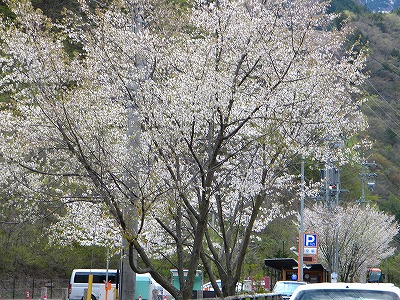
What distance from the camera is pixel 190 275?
14.1 m

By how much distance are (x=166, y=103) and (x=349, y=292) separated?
22.6ft

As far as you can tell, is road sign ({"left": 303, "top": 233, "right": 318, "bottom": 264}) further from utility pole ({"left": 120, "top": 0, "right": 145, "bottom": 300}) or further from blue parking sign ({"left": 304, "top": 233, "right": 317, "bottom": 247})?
utility pole ({"left": 120, "top": 0, "right": 145, "bottom": 300})

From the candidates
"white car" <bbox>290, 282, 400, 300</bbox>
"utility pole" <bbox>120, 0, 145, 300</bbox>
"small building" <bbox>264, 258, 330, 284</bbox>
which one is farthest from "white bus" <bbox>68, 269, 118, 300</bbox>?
"white car" <bbox>290, 282, 400, 300</bbox>

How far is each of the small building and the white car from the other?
27702 mm

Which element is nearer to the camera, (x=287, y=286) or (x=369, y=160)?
(x=287, y=286)

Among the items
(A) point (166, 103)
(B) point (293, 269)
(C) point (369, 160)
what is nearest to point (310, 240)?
(B) point (293, 269)

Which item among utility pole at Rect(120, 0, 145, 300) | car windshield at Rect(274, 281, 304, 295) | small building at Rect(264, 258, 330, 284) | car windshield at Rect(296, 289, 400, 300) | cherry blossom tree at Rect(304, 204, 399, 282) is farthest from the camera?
cherry blossom tree at Rect(304, 204, 399, 282)

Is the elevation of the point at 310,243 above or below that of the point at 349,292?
above

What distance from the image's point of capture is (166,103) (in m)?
13.3

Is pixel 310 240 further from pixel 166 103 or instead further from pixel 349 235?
pixel 349 235

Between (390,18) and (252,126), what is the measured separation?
124m

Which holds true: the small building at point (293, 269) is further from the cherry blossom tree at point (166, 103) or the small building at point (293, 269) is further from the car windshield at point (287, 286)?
the cherry blossom tree at point (166, 103)

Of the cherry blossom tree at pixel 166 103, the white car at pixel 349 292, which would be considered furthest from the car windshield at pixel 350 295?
the cherry blossom tree at pixel 166 103

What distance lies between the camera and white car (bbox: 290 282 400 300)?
7.03 meters
